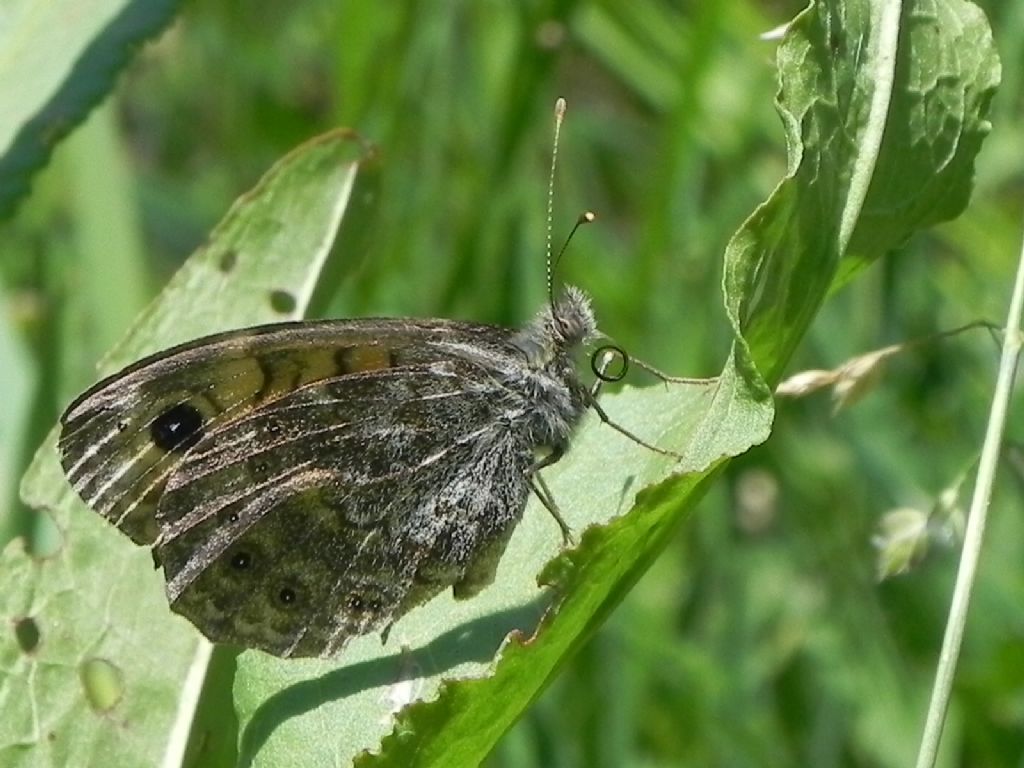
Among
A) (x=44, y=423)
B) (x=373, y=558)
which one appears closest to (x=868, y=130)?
(x=373, y=558)

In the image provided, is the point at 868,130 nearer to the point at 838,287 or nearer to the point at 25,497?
the point at 838,287

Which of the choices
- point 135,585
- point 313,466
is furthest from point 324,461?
point 135,585

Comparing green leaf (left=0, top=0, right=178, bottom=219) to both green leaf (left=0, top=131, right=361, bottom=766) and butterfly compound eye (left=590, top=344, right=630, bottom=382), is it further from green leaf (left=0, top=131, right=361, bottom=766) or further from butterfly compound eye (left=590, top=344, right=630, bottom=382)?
butterfly compound eye (left=590, top=344, right=630, bottom=382)

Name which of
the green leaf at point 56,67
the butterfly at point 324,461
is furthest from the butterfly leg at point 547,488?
the green leaf at point 56,67

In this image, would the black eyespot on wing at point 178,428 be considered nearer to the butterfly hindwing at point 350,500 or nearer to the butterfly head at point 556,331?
the butterfly hindwing at point 350,500

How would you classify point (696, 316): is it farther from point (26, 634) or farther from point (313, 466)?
point (26, 634)

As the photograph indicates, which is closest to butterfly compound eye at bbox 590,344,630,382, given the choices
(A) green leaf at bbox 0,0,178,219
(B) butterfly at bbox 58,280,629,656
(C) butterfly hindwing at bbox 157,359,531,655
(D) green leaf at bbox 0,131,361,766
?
(B) butterfly at bbox 58,280,629,656

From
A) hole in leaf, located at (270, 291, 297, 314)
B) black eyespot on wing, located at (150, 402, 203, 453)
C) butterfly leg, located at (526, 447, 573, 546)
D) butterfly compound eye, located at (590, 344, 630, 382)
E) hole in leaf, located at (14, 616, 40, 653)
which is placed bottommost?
butterfly compound eye, located at (590, 344, 630, 382)
